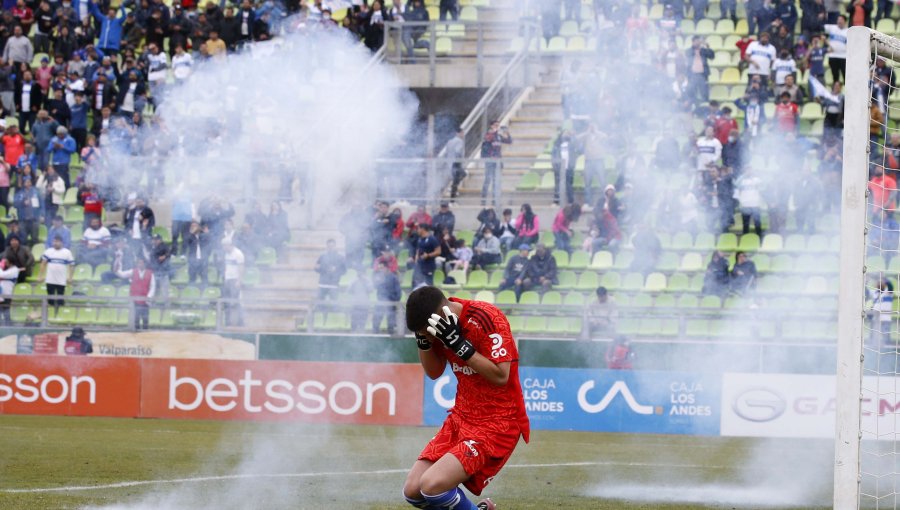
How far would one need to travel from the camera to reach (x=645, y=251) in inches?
755

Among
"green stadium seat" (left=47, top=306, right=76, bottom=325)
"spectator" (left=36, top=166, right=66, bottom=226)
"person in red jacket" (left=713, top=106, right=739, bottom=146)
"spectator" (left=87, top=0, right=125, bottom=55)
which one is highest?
"spectator" (left=87, top=0, right=125, bottom=55)

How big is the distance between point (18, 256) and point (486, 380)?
1492cm

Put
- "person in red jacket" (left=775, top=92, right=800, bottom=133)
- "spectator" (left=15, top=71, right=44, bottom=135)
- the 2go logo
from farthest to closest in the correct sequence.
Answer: "spectator" (left=15, top=71, right=44, bottom=135) → "person in red jacket" (left=775, top=92, right=800, bottom=133) → the 2go logo

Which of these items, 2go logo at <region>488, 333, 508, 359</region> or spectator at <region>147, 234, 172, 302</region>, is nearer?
2go logo at <region>488, 333, 508, 359</region>

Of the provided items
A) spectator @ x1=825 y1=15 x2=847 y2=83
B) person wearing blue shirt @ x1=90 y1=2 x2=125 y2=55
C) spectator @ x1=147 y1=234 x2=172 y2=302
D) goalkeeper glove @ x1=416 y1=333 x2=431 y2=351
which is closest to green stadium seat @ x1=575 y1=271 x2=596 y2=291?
spectator @ x1=825 y1=15 x2=847 y2=83

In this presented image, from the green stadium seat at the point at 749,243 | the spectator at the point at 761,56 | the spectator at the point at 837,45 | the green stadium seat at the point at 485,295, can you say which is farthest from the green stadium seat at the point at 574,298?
the spectator at the point at 837,45

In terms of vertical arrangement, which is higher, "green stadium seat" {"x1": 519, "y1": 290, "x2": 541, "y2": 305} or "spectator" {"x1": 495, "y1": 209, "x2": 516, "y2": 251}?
"spectator" {"x1": 495, "y1": 209, "x2": 516, "y2": 251}

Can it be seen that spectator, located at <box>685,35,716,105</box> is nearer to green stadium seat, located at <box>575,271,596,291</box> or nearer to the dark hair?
green stadium seat, located at <box>575,271,596,291</box>

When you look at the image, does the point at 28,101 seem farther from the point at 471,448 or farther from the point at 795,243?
the point at 471,448

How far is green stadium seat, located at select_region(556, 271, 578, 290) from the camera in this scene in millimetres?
18969

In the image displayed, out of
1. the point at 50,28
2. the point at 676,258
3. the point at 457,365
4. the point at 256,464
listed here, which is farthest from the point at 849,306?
the point at 50,28

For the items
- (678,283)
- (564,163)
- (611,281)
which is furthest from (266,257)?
(678,283)

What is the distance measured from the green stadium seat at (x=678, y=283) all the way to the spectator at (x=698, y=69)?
315 centimetres

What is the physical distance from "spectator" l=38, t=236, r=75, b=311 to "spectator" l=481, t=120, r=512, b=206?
6.82m
